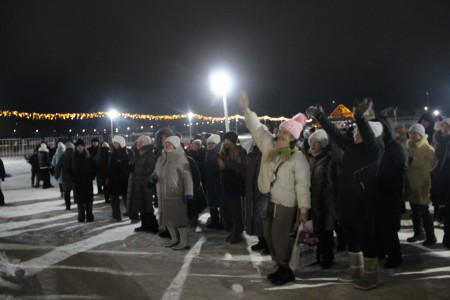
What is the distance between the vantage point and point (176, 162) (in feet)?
21.5

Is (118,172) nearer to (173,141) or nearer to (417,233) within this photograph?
(173,141)

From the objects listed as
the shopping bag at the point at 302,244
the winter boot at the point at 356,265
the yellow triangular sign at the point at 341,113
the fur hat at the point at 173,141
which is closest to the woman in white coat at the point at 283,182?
the shopping bag at the point at 302,244

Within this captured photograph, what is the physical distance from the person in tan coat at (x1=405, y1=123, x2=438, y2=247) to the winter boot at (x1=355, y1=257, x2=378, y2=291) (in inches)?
89.1

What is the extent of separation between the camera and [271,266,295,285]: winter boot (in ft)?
16.2

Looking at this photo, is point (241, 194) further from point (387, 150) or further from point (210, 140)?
point (387, 150)

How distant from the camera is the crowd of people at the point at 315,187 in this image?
4.57m

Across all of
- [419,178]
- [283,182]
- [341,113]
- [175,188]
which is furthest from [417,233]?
[341,113]

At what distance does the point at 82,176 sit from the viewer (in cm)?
916

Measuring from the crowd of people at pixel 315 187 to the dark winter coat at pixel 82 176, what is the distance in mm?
1402

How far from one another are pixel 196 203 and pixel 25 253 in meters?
2.93

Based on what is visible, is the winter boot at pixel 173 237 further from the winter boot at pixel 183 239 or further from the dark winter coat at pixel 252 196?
the dark winter coat at pixel 252 196

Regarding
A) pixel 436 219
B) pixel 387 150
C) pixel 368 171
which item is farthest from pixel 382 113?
pixel 436 219

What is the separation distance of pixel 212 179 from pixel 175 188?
1.86 meters

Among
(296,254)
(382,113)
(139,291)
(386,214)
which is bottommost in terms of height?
(139,291)
